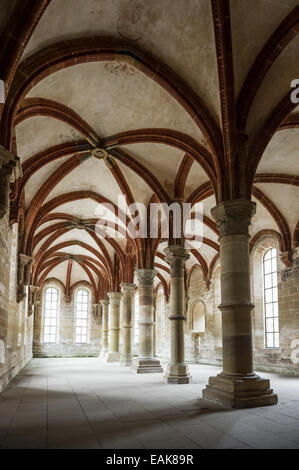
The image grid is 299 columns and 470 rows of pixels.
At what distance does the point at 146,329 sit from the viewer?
14.9 meters

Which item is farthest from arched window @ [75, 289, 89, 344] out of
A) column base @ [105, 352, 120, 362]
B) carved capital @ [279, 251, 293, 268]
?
carved capital @ [279, 251, 293, 268]

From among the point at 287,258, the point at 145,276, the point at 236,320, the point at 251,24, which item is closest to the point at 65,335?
the point at 145,276

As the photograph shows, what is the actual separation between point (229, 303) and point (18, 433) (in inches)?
179

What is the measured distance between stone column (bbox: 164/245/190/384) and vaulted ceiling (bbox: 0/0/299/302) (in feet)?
Answer: 6.25

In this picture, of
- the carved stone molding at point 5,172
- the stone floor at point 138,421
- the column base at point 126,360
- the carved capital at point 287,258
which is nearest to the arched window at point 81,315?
the column base at point 126,360

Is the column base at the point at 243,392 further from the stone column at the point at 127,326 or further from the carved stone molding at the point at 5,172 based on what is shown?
the stone column at the point at 127,326

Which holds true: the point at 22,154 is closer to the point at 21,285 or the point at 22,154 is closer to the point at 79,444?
the point at 21,285

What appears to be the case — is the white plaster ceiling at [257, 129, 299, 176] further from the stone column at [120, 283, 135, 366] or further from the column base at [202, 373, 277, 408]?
the stone column at [120, 283, 135, 366]

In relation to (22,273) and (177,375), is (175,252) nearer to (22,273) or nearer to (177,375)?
(177,375)

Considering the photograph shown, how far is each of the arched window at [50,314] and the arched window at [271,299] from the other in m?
19.2

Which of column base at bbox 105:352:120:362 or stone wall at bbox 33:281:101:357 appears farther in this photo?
stone wall at bbox 33:281:101:357

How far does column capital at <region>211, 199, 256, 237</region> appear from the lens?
28.7 feet

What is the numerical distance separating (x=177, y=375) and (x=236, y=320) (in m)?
4.14
